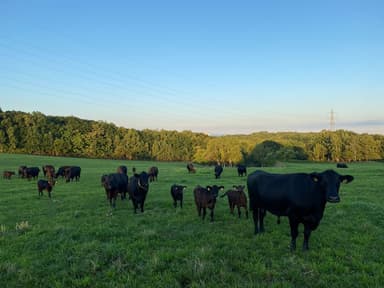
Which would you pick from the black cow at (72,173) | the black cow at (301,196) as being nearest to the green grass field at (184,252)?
the black cow at (301,196)

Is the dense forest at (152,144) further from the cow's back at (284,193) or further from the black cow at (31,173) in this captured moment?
the cow's back at (284,193)

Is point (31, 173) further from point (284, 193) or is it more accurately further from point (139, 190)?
point (284, 193)

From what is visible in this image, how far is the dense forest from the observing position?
244 ft

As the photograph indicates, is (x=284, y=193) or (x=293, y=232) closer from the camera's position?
(x=293, y=232)

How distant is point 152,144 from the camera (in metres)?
101

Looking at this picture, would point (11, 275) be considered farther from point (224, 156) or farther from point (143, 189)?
point (224, 156)

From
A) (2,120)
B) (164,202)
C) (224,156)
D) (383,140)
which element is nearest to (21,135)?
(2,120)

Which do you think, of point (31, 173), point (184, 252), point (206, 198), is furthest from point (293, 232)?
point (31, 173)

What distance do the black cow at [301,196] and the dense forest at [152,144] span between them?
6211 cm

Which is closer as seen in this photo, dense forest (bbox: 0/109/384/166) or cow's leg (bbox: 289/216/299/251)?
cow's leg (bbox: 289/216/299/251)

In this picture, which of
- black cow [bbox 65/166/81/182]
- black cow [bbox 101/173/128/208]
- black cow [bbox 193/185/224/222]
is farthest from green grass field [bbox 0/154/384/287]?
black cow [bbox 65/166/81/182]

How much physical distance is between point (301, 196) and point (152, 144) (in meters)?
95.7

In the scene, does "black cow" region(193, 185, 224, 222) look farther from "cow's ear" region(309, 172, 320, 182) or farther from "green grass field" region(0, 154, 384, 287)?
"cow's ear" region(309, 172, 320, 182)

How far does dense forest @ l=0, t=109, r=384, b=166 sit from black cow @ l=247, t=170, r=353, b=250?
62110mm
